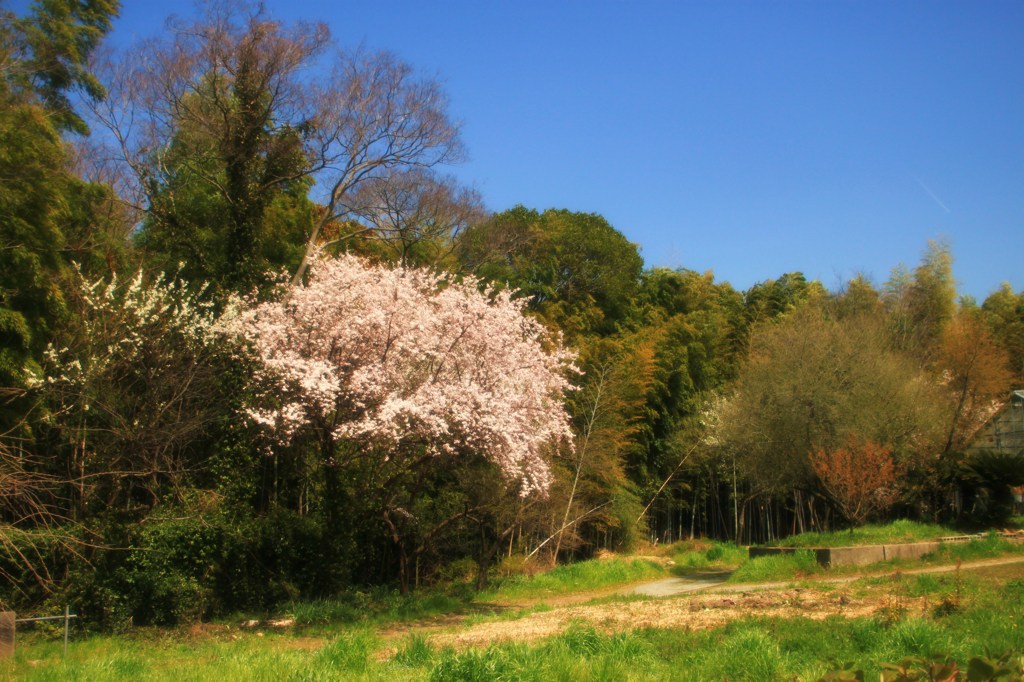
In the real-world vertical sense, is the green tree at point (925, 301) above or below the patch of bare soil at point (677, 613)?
above

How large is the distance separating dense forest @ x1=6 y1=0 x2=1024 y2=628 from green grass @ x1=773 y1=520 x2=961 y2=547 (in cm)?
106

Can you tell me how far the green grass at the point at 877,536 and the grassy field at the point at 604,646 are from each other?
10.3ft

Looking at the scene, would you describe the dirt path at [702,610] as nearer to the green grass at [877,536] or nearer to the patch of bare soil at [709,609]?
the patch of bare soil at [709,609]

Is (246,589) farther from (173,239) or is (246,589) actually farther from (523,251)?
(523,251)

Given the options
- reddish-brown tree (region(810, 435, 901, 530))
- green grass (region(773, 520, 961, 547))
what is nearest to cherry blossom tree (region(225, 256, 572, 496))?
green grass (region(773, 520, 961, 547))

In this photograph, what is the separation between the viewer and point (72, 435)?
46.6 ft

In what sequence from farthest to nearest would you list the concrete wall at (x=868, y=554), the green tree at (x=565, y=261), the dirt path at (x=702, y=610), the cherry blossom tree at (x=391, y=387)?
the green tree at (x=565, y=261)
the concrete wall at (x=868, y=554)
the cherry blossom tree at (x=391, y=387)
the dirt path at (x=702, y=610)

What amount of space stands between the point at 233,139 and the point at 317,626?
10468 mm

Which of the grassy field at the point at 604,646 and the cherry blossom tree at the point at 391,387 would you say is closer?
the grassy field at the point at 604,646

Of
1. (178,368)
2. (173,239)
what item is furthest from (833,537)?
(173,239)

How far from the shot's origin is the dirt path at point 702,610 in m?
10.3

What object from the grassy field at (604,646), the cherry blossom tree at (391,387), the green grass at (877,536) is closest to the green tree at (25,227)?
the cherry blossom tree at (391,387)

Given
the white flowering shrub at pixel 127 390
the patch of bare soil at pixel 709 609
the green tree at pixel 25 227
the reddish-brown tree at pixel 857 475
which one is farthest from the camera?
the reddish-brown tree at pixel 857 475

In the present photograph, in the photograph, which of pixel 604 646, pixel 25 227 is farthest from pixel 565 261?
pixel 604 646
